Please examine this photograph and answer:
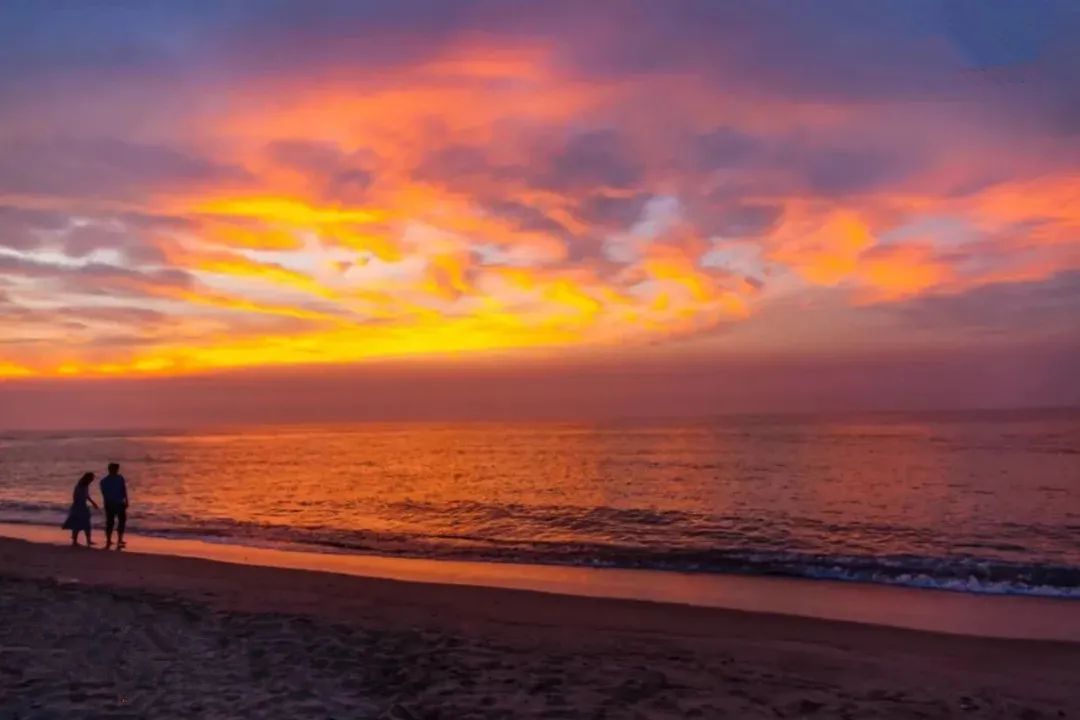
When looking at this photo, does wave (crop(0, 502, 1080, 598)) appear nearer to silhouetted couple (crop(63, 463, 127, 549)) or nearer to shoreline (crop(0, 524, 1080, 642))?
shoreline (crop(0, 524, 1080, 642))

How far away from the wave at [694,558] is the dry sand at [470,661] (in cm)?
535

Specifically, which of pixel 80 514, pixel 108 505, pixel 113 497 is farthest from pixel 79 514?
pixel 113 497

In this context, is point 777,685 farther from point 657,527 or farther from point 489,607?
point 657,527

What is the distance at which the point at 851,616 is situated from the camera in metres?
14.2

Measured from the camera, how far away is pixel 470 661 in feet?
30.9

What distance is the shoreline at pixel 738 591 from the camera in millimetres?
13820

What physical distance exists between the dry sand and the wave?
5.35m

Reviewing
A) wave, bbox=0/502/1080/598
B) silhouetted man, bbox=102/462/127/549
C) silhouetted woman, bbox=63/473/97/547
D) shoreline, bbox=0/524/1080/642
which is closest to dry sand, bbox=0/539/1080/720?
shoreline, bbox=0/524/1080/642

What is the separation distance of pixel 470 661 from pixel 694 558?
12413 mm

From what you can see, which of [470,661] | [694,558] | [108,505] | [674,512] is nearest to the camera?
[470,661]

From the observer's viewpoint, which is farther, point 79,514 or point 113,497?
point 79,514

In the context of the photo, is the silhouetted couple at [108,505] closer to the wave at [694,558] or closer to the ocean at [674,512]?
the wave at [694,558]

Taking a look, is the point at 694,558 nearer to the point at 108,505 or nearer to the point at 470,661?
the point at 470,661

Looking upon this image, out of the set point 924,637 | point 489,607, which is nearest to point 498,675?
point 489,607
